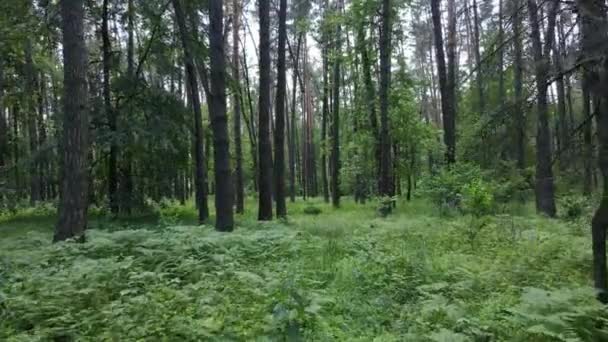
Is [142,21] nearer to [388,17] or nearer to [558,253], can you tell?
[388,17]

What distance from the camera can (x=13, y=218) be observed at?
15180 millimetres

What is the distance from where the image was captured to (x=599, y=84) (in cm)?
414

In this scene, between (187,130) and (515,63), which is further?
(187,130)

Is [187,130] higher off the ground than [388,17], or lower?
lower

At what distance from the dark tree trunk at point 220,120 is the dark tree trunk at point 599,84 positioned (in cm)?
649

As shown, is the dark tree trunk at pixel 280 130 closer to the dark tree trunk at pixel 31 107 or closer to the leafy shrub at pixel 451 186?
the leafy shrub at pixel 451 186

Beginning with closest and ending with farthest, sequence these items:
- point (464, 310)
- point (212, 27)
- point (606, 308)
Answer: point (606, 308), point (464, 310), point (212, 27)

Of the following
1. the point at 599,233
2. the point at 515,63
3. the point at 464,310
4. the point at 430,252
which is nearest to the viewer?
the point at 464,310

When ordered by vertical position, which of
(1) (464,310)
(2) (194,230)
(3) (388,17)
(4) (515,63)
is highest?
(3) (388,17)

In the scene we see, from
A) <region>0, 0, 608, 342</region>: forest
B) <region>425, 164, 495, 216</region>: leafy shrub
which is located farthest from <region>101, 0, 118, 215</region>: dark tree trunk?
<region>425, 164, 495, 216</region>: leafy shrub

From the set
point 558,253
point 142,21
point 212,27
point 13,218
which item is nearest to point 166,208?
point 13,218

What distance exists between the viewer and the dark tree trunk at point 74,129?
730 centimetres

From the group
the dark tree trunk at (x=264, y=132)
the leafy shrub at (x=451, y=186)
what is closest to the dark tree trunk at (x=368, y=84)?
the leafy shrub at (x=451, y=186)

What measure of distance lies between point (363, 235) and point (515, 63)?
4005 millimetres
